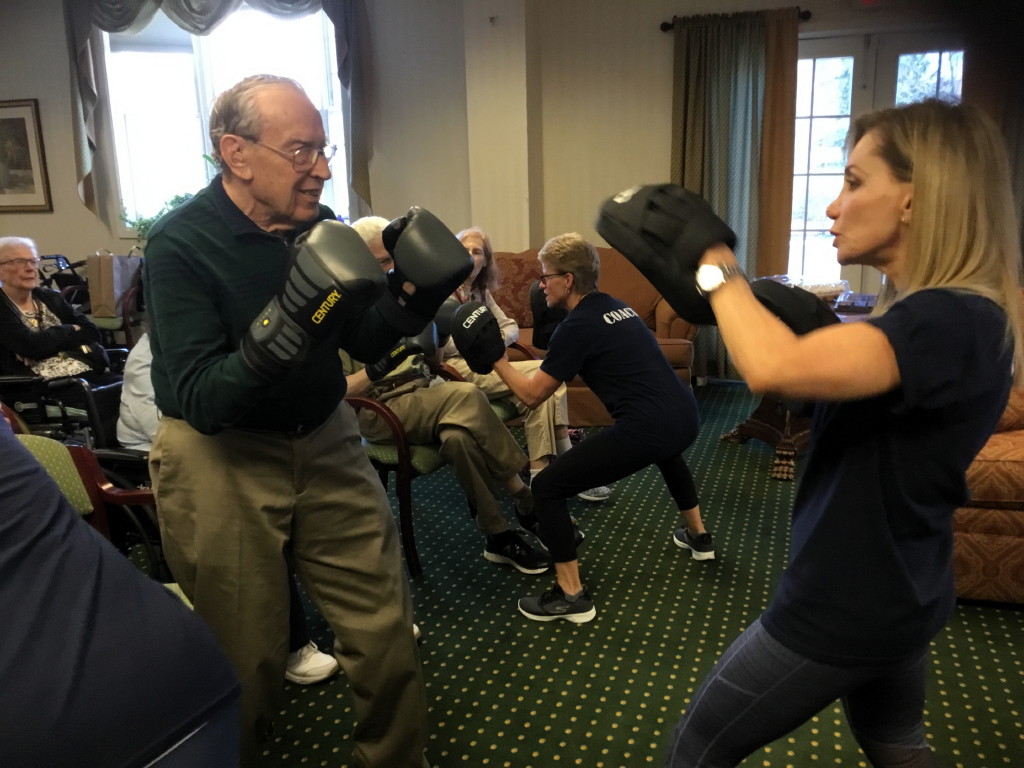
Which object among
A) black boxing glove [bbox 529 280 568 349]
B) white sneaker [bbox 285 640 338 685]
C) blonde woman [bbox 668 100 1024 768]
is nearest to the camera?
blonde woman [bbox 668 100 1024 768]

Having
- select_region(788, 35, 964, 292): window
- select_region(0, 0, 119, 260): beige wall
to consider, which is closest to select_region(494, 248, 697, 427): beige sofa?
select_region(788, 35, 964, 292): window

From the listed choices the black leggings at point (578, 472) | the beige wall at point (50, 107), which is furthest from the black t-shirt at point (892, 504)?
the beige wall at point (50, 107)

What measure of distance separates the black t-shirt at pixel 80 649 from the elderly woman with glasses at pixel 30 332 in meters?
2.93

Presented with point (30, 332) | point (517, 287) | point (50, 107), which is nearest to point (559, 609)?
point (30, 332)

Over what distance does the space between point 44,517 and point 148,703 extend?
0.22 metres

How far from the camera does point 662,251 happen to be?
38.4 inches

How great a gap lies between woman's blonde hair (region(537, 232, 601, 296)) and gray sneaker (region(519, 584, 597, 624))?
942mm

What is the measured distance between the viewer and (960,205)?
809 millimetres

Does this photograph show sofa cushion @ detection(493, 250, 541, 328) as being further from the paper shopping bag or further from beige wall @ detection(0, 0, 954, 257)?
the paper shopping bag

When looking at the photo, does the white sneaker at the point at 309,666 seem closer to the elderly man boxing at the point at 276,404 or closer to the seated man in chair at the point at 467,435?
the elderly man boxing at the point at 276,404

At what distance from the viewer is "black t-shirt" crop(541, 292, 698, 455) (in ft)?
7.07

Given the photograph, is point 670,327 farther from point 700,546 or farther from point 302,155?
point 302,155

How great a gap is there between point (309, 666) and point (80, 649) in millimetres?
1320

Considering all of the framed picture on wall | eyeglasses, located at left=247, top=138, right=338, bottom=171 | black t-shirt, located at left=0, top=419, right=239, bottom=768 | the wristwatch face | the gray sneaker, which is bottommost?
the gray sneaker
